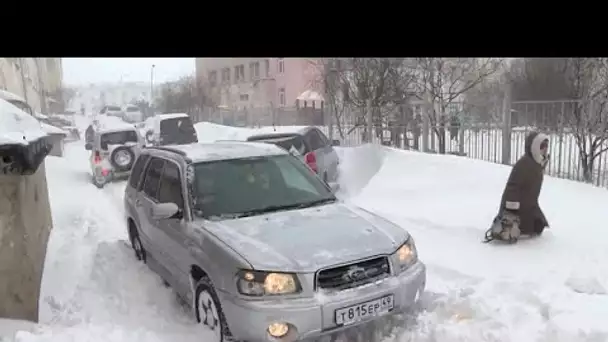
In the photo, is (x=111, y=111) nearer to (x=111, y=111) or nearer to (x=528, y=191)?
(x=111, y=111)

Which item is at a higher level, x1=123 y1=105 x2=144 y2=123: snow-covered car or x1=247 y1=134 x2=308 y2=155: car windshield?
x1=123 y1=105 x2=144 y2=123: snow-covered car

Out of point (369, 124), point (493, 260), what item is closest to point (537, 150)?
point (493, 260)

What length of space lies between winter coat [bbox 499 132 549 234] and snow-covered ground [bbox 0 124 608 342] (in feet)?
0.56

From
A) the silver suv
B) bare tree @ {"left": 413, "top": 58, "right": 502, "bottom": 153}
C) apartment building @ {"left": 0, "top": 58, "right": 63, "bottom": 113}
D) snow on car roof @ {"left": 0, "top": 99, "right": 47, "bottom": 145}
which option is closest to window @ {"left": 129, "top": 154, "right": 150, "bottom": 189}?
the silver suv

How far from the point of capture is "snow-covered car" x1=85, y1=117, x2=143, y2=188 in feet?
33.4

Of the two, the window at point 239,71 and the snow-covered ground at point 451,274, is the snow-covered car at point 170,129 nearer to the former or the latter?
the window at point 239,71

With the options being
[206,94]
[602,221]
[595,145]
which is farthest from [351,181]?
[206,94]

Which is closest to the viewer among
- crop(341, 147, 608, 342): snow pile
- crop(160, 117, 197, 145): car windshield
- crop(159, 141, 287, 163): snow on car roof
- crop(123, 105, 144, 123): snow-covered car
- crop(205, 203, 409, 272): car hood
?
crop(205, 203, 409, 272): car hood

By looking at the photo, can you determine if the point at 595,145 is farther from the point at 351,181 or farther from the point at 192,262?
the point at 192,262

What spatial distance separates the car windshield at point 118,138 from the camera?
1053 centimetres

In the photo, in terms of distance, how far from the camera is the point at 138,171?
498 centimetres

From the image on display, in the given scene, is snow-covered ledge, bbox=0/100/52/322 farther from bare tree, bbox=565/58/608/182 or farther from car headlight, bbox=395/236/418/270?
bare tree, bbox=565/58/608/182
